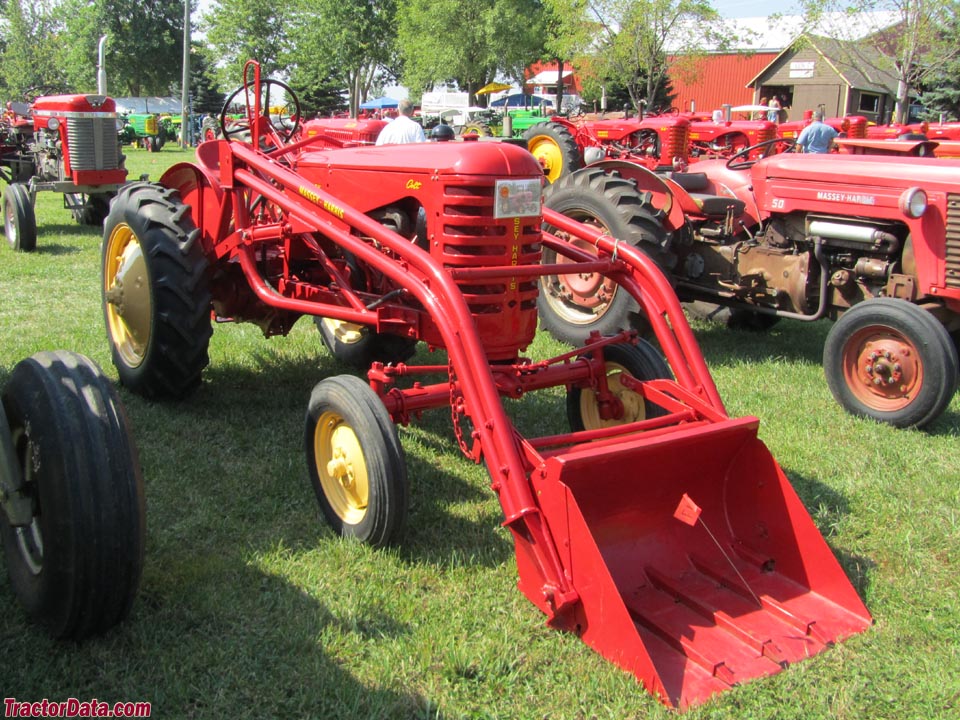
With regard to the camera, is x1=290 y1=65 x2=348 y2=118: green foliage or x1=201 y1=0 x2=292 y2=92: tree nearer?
x1=290 y1=65 x2=348 y2=118: green foliage

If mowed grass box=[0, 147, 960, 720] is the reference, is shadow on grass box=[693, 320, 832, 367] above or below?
above

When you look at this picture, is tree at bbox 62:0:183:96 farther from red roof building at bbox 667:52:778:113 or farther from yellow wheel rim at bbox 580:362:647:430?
yellow wheel rim at bbox 580:362:647:430

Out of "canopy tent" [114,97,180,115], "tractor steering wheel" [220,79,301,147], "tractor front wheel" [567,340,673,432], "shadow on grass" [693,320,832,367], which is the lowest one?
"shadow on grass" [693,320,832,367]

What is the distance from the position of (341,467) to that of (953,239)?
3913 mm

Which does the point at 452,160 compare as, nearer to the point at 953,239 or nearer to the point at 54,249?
the point at 953,239

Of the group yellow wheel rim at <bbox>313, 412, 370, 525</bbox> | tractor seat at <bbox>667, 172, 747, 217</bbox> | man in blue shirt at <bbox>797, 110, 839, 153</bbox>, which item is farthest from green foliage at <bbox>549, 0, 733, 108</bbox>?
yellow wheel rim at <bbox>313, 412, 370, 525</bbox>

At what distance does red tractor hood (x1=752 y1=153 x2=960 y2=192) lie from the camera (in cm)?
532

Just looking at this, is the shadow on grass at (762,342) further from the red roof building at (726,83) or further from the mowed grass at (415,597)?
the red roof building at (726,83)

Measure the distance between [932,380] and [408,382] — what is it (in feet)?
9.94

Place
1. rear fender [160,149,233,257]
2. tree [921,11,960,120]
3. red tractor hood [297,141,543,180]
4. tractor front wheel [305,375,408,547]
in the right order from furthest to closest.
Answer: tree [921,11,960,120] < rear fender [160,149,233,257] < red tractor hood [297,141,543,180] < tractor front wheel [305,375,408,547]

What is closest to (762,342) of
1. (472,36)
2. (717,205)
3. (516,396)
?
(717,205)

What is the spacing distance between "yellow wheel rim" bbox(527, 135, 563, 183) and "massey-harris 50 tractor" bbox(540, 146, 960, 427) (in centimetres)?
566

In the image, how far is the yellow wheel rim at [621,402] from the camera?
3945 mm

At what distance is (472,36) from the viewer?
41.0 meters
